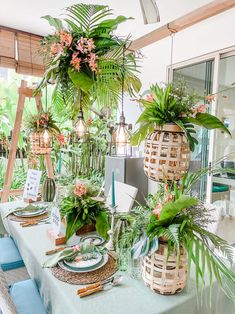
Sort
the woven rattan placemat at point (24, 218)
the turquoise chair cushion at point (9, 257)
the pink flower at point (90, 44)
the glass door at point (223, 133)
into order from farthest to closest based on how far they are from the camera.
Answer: the glass door at point (223, 133)
the woven rattan placemat at point (24, 218)
the turquoise chair cushion at point (9, 257)
the pink flower at point (90, 44)

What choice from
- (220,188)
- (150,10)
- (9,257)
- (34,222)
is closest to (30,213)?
(34,222)

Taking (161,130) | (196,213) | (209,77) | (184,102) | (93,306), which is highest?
(209,77)

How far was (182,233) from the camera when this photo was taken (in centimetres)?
91

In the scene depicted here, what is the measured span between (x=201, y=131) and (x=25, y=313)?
2.64m

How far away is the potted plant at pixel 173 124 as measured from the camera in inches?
40.4

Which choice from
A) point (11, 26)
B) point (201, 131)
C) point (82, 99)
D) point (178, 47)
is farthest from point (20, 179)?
point (178, 47)

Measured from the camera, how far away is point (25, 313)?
124cm

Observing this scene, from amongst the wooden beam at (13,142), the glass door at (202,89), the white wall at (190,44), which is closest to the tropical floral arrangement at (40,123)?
the wooden beam at (13,142)

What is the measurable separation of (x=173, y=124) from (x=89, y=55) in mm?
677

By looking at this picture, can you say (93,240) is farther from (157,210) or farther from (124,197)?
(124,197)

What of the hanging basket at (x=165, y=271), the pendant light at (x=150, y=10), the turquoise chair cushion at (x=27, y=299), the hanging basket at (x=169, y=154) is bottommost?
the turquoise chair cushion at (x=27, y=299)

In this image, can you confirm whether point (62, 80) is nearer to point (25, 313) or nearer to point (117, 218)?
point (117, 218)

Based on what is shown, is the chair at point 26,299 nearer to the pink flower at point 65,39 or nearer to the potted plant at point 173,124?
the potted plant at point 173,124

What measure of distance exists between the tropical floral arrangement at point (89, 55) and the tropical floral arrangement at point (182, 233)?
0.74 m
